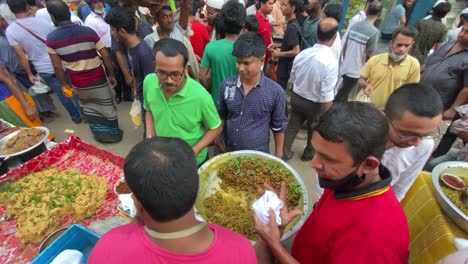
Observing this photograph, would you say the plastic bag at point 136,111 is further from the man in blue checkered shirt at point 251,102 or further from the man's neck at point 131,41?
the man in blue checkered shirt at point 251,102

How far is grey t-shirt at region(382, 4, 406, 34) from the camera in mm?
7800

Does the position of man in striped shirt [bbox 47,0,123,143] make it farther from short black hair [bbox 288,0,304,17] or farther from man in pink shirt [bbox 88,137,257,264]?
short black hair [bbox 288,0,304,17]

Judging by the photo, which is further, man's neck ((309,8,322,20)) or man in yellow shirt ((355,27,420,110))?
man's neck ((309,8,322,20))

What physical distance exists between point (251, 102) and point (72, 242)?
1847mm

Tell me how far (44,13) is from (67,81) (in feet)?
6.09

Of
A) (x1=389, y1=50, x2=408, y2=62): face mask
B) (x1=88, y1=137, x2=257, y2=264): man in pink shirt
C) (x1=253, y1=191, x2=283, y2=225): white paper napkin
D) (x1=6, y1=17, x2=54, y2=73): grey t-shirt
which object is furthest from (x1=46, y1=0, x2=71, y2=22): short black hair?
(x1=389, y1=50, x2=408, y2=62): face mask

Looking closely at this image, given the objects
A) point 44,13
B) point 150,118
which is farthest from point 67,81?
point 150,118

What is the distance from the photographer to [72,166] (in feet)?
8.91

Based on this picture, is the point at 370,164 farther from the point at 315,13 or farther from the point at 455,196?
the point at 315,13

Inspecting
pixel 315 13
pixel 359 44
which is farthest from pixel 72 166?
pixel 315 13

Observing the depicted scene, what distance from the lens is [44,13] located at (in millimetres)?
5293

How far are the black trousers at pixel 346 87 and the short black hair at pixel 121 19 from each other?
3901 millimetres

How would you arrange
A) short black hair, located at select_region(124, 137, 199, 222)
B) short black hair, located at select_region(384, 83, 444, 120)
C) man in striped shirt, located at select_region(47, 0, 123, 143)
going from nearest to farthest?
1. short black hair, located at select_region(124, 137, 199, 222)
2. short black hair, located at select_region(384, 83, 444, 120)
3. man in striped shirt, located at select_region(47, 0, 123, 143)

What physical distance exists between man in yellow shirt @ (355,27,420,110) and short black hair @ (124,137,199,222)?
3406mm
